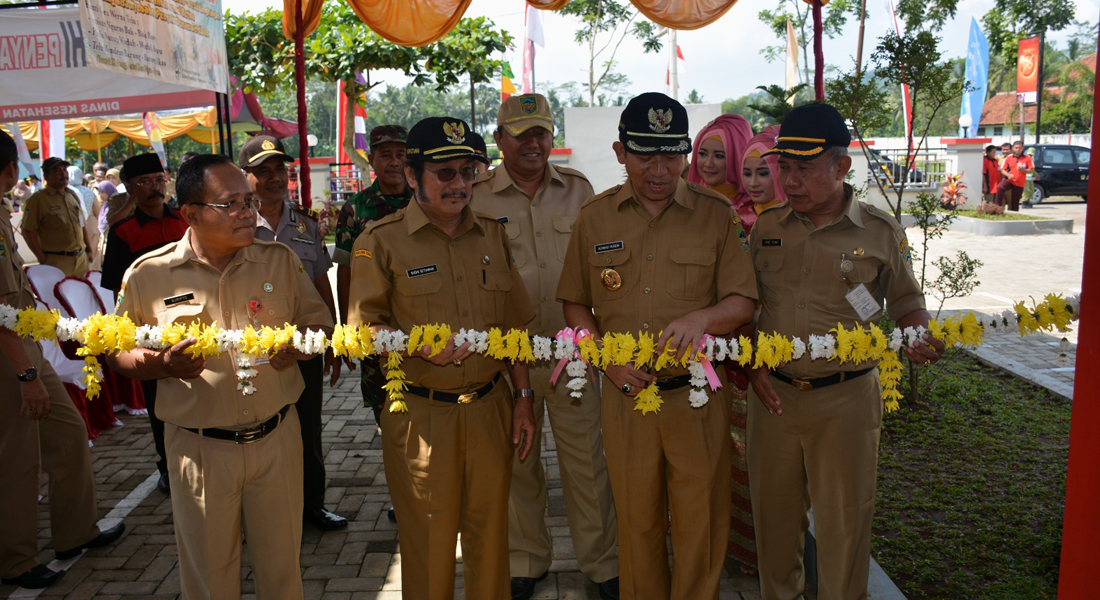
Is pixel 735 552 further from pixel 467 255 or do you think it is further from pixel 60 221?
pixel 60 221

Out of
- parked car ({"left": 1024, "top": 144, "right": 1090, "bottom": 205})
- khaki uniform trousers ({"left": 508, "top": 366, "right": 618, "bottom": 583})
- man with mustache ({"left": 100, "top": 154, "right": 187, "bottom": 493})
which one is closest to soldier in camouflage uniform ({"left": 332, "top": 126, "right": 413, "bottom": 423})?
man with mustache ({"left": 100, "top": 154, "right": 187, "bottom": 493})

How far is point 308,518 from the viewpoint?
4.75 metres

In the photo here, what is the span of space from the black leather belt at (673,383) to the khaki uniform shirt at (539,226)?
3.32ft

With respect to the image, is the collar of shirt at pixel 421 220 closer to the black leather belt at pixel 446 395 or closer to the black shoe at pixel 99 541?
the black leather belt at pixel 446 395

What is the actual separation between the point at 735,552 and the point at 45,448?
13.0ft

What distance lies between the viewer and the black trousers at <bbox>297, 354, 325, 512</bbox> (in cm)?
466

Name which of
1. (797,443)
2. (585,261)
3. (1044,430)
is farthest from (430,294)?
(1044,430)

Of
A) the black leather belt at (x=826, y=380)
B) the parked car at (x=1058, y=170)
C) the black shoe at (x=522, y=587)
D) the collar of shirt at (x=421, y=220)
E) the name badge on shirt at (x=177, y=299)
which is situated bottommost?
the black shoe at (x=522, y=587)

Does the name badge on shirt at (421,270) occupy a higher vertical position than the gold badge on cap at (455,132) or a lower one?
lower

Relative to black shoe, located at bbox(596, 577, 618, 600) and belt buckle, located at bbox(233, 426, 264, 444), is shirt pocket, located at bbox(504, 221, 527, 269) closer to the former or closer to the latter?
belt buckle, located at bbox(233, 426, 264, 444)

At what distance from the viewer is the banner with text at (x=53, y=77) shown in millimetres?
6543

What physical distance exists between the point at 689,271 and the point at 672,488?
37.0 inches

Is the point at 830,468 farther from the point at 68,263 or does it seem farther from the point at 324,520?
the point at 68,263

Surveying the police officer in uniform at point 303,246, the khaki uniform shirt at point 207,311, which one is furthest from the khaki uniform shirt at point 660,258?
the police officer in uniform at point 303,246
